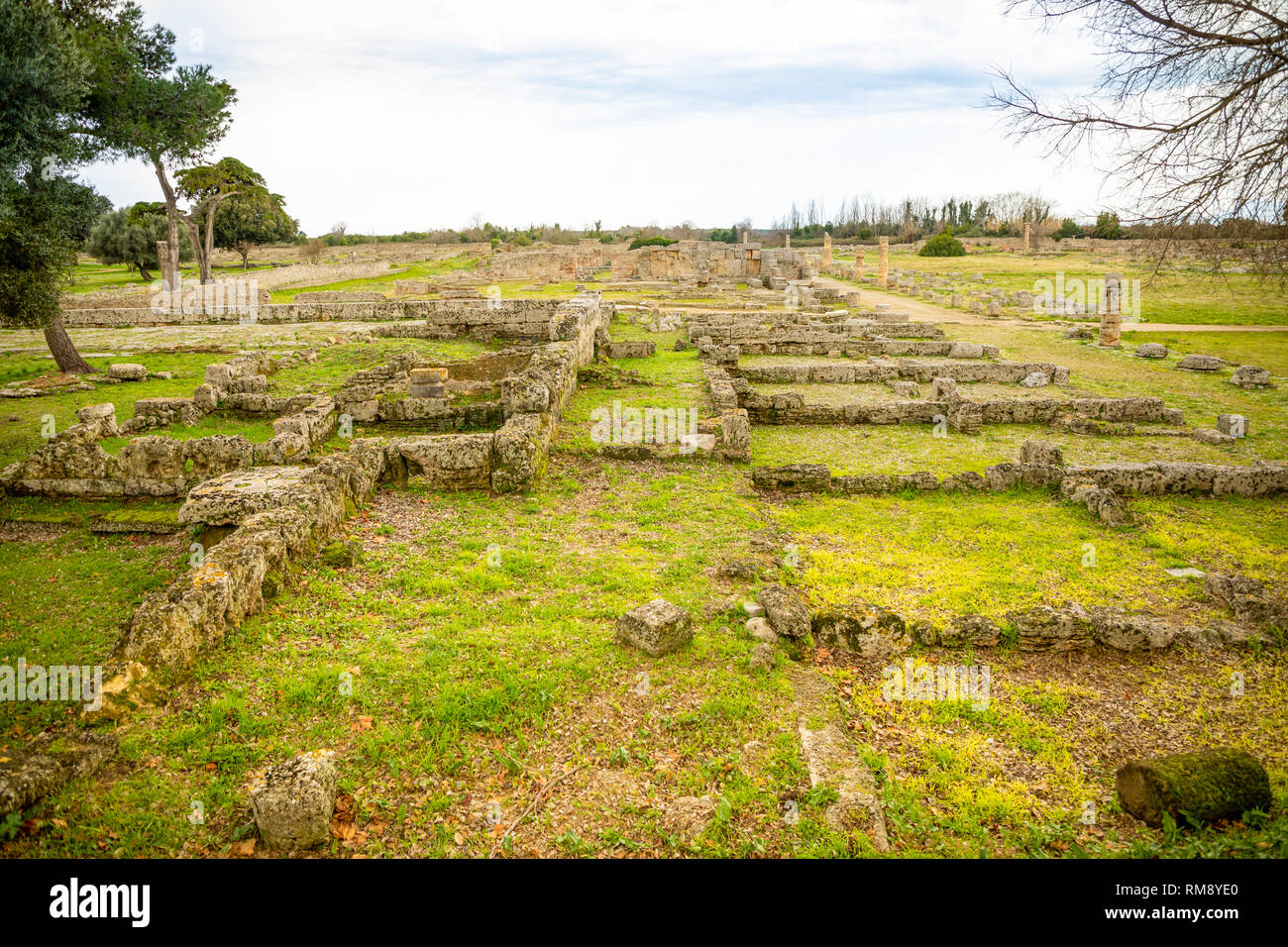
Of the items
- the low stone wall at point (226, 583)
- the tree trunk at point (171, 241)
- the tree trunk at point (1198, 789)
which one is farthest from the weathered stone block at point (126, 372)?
the tree trunk at point (1198, 789)

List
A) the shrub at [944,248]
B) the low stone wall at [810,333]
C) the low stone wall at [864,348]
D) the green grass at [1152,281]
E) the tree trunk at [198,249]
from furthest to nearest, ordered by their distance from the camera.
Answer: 1. the shrub at [944,248]
2. the tree trunk at [198,249]
3. the green grass at [1152,281]
4. the low stone wall at [810,333]
5. the low stone wall at [864,348]

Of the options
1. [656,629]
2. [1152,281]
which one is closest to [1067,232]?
[1152,281]

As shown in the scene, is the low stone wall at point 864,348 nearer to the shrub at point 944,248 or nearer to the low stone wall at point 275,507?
the low stone wall at point 275,507

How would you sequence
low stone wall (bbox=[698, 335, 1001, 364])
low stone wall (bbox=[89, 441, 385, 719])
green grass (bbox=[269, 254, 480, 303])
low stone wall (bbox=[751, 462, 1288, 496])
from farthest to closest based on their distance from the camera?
green grass (bbox=[269, 254, 480, 303])
low stone wall (bbox=[698, 335, 1001, 364])
low stone wall (bbox=[751, 462, 1288, 496])
low stone wall (bbox=[89, 441, 385, 719])

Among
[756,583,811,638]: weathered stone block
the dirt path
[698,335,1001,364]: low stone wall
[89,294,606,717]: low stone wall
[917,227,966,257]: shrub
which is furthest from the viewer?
[917,227,966,257]: shrub

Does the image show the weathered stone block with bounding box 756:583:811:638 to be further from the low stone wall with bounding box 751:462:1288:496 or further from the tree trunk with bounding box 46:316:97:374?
the tree trunk with bounding box 46:316:97:374

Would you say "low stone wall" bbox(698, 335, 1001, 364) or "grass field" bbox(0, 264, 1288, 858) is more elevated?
"low stone wall" bbox(698, 335, 1001, 364)

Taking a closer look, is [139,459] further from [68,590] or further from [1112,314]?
[1112,314]

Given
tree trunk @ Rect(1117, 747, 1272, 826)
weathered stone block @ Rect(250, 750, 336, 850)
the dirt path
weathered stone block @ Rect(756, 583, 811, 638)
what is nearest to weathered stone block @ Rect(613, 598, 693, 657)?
weathered stone block @ Rect(756, 583, 811, 638)

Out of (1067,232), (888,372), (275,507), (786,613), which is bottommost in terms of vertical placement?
(786,613)

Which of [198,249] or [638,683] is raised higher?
[198,249]

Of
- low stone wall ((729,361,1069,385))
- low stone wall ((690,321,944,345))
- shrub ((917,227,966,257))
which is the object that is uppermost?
shrub ((917,227,966,257))

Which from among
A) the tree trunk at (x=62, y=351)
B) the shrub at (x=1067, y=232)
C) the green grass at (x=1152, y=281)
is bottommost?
the tree trunk at (x=62, y=351)
